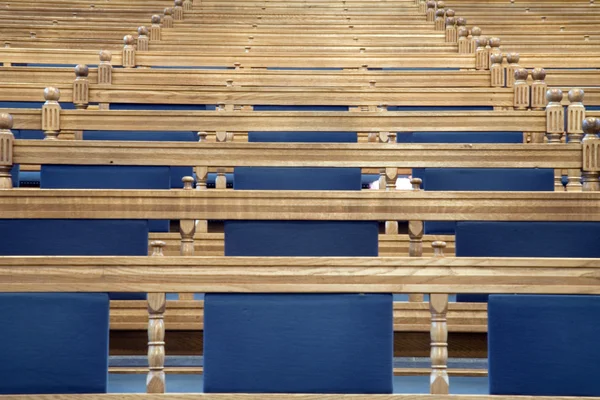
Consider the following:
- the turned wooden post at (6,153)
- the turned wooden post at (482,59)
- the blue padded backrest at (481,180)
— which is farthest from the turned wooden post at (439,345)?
the turned wooden post at (482,59)

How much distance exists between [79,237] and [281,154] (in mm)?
278

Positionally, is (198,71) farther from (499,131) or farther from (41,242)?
(41,242)

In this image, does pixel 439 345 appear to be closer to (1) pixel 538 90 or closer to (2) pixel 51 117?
(2) pixel 51 117

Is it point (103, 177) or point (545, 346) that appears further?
point (103, 177)

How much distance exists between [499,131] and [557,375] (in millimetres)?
634

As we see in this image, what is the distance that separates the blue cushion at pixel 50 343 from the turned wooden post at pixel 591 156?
557 millimetres

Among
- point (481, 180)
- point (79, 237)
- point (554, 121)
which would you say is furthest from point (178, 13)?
point (79, 237)

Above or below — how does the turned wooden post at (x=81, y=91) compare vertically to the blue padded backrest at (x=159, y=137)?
above

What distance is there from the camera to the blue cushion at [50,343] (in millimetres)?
533

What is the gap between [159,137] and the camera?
112cm

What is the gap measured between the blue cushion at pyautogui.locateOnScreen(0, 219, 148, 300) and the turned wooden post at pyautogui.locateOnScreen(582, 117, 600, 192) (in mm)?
465

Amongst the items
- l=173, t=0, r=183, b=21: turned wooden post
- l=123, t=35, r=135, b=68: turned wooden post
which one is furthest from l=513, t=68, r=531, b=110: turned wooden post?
l=173, t=0, r=183, b=21: turned wooden post

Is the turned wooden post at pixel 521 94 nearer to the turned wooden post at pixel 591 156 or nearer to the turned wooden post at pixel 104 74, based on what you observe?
the turned wooden post at pixel 591 156

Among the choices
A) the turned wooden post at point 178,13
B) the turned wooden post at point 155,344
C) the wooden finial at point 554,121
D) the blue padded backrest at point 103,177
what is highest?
the turned wooden post at point 178,13
